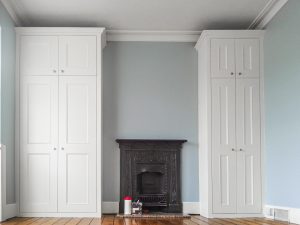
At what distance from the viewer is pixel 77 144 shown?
629cm

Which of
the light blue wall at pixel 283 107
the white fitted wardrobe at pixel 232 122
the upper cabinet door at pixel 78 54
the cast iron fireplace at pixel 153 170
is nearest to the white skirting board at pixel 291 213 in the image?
the light blue wall at pixel 283 107

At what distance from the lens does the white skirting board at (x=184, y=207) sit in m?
6.72

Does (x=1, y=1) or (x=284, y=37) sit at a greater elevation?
(x=1, y=1)

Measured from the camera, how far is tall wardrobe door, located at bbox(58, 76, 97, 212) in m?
6.23

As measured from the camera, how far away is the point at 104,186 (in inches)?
268

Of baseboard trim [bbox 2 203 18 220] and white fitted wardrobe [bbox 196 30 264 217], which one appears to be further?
white fitted wardrobe [bbox 196 30 264 217]

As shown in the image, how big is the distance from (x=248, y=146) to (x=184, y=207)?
1.27 metres

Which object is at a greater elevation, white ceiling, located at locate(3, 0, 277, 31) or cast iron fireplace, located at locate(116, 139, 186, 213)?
white ceiling, located at locate(3, 0, 277, 31)

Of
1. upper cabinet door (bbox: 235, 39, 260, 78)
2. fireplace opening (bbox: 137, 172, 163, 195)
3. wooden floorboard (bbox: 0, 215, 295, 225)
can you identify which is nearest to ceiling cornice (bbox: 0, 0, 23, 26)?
wooden floorboard (bbox: 0, 215, 295, 225)

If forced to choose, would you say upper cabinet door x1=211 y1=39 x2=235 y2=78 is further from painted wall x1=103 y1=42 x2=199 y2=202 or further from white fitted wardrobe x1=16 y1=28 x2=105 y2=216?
white fitted wardrobe x1=16 y1=28 x2=105 y2=216

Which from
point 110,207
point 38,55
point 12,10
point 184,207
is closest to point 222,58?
point 184,207

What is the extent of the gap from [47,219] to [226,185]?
7.32 feet

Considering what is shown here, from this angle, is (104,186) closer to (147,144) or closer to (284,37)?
(147,144)

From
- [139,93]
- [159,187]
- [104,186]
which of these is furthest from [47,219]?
[139,93]
